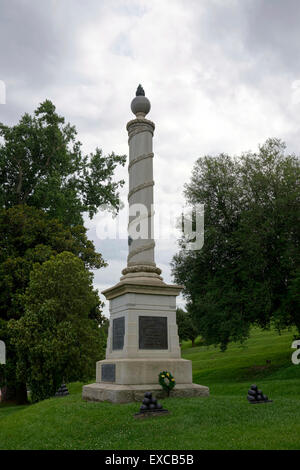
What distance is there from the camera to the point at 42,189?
2744 cm

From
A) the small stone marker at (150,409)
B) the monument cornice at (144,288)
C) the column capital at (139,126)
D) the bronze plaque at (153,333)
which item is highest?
the column capital at (139,126)

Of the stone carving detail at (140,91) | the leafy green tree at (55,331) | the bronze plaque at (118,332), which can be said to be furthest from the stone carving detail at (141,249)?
the leafy green tree at (55,331)

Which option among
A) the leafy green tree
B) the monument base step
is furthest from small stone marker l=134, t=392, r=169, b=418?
the leafy green tree

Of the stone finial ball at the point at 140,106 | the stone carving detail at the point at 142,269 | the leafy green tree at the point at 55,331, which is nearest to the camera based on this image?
the stone carving detail at the point at 142,269

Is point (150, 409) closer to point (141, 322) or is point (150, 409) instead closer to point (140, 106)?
point (141, 322)

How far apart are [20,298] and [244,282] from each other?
13.0 metres

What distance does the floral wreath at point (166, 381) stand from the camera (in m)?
11.4

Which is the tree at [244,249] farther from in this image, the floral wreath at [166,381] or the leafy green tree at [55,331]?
the floral wreath at [166,381]

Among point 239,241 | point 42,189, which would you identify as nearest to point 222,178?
point 239,241

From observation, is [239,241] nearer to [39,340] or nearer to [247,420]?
[39,340]

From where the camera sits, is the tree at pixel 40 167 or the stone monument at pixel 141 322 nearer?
the stone monument at pixel 141 322

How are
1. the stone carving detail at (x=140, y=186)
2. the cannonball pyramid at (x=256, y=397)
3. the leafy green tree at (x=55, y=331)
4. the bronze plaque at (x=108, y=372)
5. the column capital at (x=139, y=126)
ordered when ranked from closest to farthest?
the cannonball pyramid at (x=256, y=397) < the bronze plaque at (x=108, y=372) < the stone carving detail at (x=140, y=186) < the column capital at (x=139, y=126) < the leafy green tree at (x=55, y=331)

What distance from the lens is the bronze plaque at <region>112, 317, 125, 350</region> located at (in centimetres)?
1273

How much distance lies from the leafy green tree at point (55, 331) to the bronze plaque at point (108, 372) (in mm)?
7174
